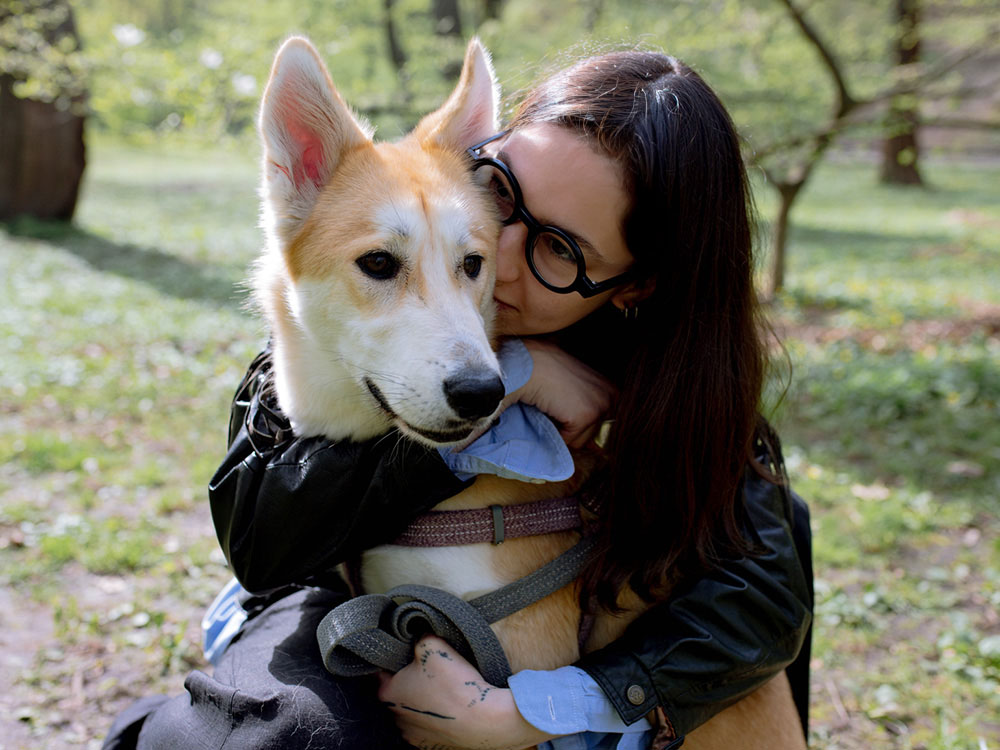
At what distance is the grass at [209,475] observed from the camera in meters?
3.00

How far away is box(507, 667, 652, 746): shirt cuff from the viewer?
70.3 inches

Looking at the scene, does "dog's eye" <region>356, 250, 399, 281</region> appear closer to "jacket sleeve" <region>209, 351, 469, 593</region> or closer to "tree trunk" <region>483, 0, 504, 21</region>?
"jacket sleeve" <region>209, 351, 469, 593</region>

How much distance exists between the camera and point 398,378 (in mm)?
1908

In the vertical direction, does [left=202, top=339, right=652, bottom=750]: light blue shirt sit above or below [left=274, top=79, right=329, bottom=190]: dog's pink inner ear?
below

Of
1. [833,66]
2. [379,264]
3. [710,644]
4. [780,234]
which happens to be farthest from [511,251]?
[780,234]

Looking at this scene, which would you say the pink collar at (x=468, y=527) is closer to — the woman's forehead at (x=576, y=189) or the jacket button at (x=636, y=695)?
the jacket button at (x=636, y=695)

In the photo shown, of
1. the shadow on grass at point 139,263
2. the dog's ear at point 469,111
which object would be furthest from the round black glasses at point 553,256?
the shadow on grass at point 139,263

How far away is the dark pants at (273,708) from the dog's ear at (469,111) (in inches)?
57.9

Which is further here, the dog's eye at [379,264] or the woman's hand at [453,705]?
the dog's eye at [379,264]

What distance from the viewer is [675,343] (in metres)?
2.03

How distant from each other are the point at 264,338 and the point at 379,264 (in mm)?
2892

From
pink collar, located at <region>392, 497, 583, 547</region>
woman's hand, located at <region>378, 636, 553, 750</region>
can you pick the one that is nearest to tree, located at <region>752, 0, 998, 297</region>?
pink collar, located at <region>392, 497, 583, 547</region>

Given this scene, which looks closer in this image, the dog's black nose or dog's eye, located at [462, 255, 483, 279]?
the dog's black nose

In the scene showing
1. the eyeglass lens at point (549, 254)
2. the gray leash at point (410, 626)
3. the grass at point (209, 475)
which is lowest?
the grass at point (209, 475)
